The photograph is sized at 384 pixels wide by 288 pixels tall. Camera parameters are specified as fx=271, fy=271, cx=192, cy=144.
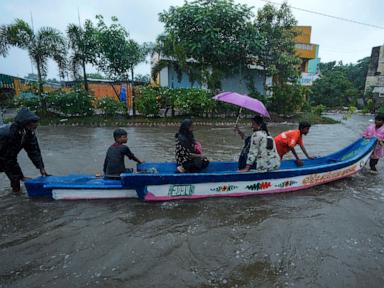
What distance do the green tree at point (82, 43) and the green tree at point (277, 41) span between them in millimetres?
9230

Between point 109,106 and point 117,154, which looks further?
point 109,106

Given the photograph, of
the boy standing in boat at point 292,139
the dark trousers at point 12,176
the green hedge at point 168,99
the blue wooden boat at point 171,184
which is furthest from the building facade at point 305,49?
the dark trousers at point 12,176

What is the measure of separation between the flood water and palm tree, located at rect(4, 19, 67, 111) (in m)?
10.3

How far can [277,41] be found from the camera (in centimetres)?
1644

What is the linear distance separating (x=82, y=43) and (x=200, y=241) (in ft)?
44.3

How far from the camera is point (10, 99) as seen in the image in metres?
17.5

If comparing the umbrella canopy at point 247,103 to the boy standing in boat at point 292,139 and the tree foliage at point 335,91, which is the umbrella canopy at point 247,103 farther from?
the tree foliage at point 335,91

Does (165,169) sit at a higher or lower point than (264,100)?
lower

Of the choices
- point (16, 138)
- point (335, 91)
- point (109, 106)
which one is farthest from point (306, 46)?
point (16, 138)

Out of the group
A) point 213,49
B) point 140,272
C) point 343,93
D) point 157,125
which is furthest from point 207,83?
point 343,93

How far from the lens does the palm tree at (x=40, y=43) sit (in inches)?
501

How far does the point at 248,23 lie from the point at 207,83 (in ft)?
13.8

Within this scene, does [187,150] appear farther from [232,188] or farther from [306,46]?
[306,46]

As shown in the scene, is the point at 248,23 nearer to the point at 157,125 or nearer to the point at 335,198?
the point at 157,125
